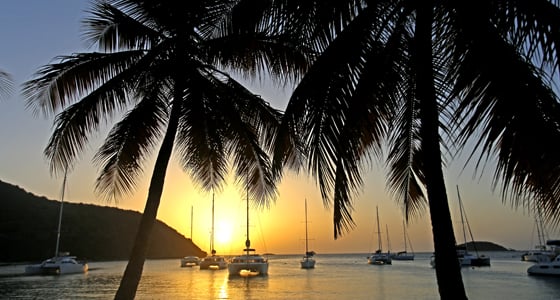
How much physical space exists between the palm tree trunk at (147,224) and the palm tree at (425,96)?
83.9 inches

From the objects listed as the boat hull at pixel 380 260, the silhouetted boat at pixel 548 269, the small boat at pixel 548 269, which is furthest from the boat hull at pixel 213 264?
the small boat at pixel 548 269

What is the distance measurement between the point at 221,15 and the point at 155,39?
54.1 inches

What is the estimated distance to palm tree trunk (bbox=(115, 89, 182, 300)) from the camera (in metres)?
7.03

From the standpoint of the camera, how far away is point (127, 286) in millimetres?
7004

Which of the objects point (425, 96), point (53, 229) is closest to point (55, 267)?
point (53, 229)

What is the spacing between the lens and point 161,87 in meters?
8.84

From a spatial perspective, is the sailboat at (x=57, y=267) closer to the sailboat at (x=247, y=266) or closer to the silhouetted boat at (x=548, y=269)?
the sailboat at (x=247, y=266)

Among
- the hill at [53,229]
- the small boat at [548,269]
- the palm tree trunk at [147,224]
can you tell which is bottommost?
the small boat at [548,269]

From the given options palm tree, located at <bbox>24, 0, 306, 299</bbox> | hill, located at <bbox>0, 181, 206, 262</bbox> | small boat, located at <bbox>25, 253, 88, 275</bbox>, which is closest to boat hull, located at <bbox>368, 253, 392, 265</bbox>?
hill, located at <bbox>0, 181, 206, 262</bbox>

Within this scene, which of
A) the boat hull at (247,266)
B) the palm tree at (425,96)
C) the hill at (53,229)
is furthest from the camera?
the hill at (53,229)

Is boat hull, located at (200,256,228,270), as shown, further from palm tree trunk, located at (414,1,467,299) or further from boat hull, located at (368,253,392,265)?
palm tree trunk, located at (414,1,467,299)

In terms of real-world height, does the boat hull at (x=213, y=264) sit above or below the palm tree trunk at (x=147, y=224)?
below

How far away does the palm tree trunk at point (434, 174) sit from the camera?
446cm

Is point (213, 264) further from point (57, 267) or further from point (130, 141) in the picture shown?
point (130, 141)
